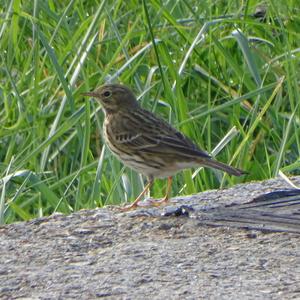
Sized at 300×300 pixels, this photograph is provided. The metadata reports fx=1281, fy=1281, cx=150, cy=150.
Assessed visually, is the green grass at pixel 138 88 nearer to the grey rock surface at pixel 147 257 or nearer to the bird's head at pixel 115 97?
the bird's head at pixel 115 97

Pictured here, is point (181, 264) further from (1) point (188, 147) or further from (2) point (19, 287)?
(1) point (188, 147)

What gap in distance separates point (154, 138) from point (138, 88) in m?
1.02

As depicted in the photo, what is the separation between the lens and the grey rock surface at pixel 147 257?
468cm

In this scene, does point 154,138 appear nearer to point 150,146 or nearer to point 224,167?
point 150,146

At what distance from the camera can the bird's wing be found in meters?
6.81

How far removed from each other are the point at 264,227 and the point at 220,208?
0.40m

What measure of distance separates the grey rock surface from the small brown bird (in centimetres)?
66

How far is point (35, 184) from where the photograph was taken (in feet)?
23.1

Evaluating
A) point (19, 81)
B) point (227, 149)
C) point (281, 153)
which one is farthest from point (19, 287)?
point (19, 81)

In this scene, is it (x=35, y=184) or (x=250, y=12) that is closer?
(x=35, y=184)

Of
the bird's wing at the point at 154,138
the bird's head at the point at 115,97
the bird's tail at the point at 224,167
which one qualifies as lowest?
the bird's tail at the point at 224,167

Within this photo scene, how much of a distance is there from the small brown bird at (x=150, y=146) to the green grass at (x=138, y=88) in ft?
0.57

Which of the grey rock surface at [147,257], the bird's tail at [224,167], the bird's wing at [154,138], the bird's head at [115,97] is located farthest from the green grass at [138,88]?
the grey rock surface at [147,257]

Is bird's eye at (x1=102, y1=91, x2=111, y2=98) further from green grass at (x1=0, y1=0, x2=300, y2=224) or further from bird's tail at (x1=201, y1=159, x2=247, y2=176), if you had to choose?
bird's tail at (x1=201, y1=159, x2=247, y2=176)
